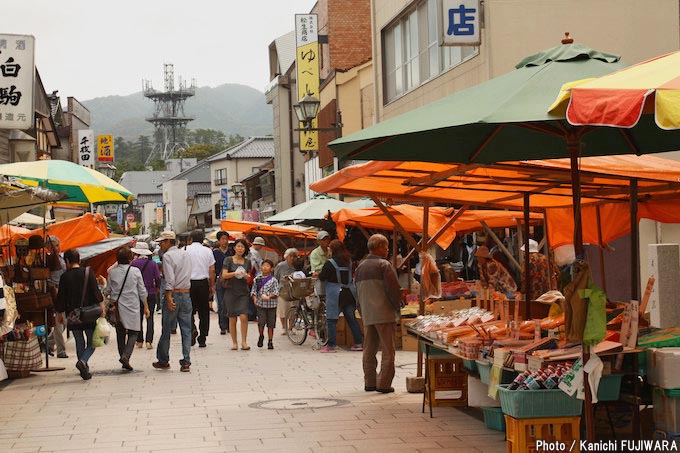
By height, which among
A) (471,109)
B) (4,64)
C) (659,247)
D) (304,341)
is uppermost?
(4,64)

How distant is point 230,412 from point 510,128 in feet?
15.8

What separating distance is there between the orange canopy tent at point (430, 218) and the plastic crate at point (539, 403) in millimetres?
9257

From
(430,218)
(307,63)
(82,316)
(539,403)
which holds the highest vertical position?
(307,63)

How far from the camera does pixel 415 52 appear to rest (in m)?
25.6

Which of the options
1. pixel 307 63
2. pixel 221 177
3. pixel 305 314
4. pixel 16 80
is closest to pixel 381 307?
pixel 305 314

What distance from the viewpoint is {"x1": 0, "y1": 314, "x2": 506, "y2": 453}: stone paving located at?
924 cm

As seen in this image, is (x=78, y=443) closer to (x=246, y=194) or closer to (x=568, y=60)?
(x=568, y=60)

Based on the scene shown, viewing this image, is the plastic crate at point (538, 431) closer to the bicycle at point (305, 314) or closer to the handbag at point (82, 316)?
the handbag at point (82, 316)

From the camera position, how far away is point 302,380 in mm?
13789

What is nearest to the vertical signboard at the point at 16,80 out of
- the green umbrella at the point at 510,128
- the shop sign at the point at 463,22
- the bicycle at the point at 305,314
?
the bicycle at the point at 305,314

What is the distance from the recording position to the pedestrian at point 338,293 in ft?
56.7

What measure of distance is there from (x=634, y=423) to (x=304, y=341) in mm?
11603

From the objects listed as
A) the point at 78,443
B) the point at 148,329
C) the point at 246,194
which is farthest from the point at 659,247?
the point at 246,194

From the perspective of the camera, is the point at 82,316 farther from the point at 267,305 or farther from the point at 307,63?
the point at 307,63
